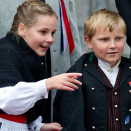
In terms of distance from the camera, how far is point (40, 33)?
7.41 feet

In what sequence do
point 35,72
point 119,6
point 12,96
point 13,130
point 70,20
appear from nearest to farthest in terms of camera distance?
1. point 12,96
2. point 13,130
3. point 35,72
4. point 119,6
5. point 70,20

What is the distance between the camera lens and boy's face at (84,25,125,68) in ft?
7.47

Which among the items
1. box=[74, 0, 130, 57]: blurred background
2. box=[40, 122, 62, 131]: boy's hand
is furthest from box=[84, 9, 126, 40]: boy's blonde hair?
box=[74, 0, 130, 57]: blurred background

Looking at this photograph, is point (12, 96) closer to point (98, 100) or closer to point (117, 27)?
point (98, 100)

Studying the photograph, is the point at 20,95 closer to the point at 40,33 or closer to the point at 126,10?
the point at 40,33

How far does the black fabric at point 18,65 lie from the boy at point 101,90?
224 mm

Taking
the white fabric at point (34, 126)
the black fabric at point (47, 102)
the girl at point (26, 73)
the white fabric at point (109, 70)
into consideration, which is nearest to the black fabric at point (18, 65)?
the girl at point (26, 73)

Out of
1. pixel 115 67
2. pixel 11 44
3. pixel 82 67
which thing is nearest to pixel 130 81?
pixel 115 67

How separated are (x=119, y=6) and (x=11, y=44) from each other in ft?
3.24

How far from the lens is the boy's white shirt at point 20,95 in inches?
71.6

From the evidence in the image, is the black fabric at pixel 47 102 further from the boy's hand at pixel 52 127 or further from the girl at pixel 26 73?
the boy's hand at pixel 52 127

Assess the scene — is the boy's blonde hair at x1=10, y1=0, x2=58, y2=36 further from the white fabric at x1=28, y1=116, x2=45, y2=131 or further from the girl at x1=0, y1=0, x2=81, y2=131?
the white fabric at x1=28, y1=116, x2=45, y2=131

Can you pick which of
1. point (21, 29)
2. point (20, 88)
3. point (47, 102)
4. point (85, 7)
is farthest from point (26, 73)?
point (85, 7)

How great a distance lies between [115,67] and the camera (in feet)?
7.77
